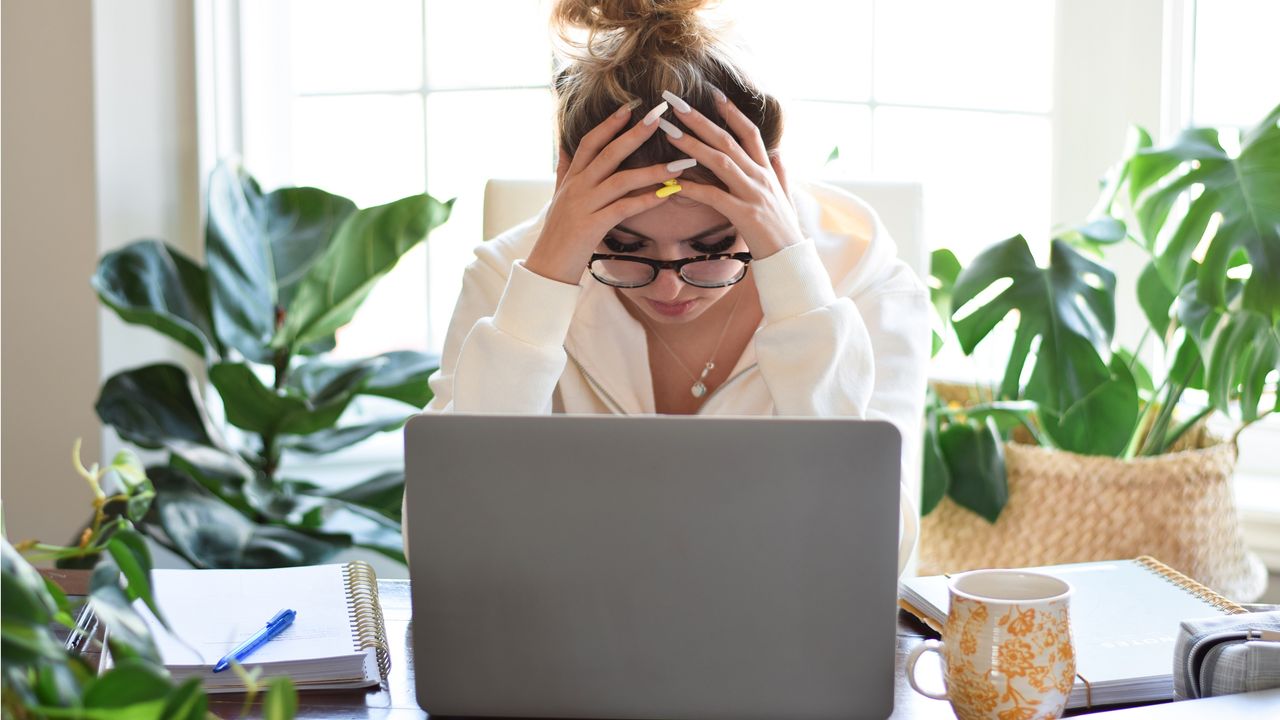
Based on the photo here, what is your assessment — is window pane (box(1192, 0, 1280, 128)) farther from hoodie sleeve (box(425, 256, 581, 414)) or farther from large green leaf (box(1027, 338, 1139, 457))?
hoodie sleeve (box(425, 256, 581, 414))

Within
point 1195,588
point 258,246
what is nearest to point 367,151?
point 258,246

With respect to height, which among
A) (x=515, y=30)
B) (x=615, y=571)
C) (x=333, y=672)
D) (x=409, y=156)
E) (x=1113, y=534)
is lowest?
(x=1113, y=534)

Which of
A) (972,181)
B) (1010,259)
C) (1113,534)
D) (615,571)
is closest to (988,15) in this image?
(972,181)

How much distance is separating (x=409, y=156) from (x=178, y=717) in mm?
2141

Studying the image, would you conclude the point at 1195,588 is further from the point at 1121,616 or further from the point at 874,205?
the point at 874,205

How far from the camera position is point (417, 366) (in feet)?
6.83

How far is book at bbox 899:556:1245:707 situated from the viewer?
916 millimetres

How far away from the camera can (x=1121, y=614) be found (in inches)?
41.0

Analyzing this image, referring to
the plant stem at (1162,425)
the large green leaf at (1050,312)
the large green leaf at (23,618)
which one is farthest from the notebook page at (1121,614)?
the plant stem at (1162,425)

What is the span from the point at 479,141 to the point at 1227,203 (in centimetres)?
146

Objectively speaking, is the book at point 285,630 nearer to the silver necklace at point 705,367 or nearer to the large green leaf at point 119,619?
the large green leaf at point 119,619

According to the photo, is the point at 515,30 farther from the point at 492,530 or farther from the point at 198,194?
the point at 492,530

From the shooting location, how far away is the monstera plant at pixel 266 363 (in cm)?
190

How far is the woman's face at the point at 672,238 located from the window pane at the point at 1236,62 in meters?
1.63
